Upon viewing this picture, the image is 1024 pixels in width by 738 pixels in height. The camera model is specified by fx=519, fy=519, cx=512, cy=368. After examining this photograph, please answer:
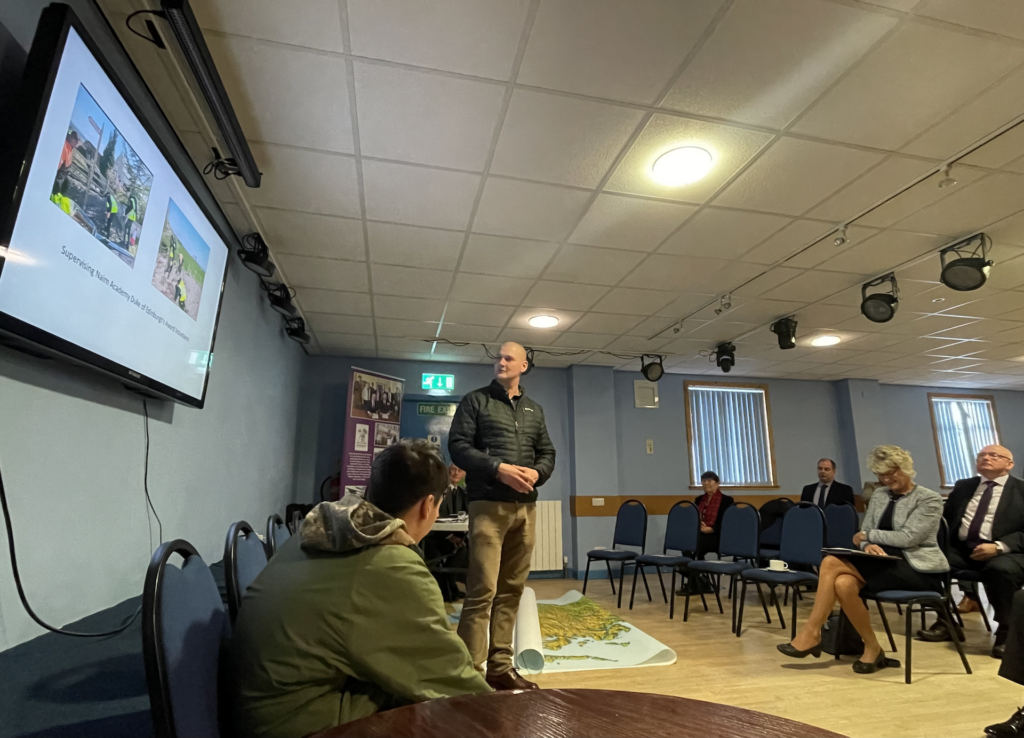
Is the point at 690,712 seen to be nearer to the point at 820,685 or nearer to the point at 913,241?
the point at 820,685

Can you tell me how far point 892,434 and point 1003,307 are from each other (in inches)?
148

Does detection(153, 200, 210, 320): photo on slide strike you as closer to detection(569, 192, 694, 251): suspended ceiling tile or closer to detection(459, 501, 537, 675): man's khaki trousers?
detection(459, 501, 537, 675): man's khaki trousers

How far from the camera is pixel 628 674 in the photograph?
2.93 meters

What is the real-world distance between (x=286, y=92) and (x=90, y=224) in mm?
987

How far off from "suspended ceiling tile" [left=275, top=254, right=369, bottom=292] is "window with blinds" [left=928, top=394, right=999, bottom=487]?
8.88 metres

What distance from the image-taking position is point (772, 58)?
2.02 metres

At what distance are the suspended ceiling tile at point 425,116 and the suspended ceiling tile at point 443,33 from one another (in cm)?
8

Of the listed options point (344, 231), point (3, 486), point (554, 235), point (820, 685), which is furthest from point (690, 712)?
point (344, 231)

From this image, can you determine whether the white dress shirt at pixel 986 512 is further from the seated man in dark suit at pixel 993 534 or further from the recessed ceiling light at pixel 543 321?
the recessed ceiling light at pixel 543 321

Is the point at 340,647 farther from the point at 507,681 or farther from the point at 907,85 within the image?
the point at 907,85

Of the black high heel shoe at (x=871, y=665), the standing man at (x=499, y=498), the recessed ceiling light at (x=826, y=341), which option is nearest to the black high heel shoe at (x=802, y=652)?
the black high heel shoe at (x=871, y=665)

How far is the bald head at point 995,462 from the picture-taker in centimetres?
366

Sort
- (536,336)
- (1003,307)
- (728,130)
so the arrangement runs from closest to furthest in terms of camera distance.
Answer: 1. (728,130)
2. (1003,307)
3. (536,336)

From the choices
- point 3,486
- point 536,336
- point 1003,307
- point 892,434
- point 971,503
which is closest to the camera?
point 3,486
